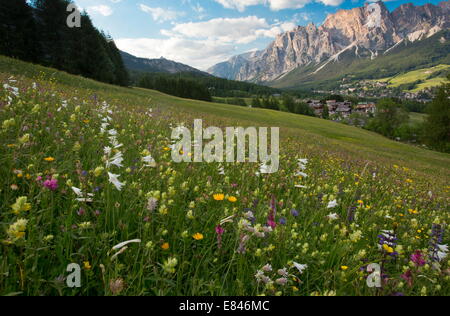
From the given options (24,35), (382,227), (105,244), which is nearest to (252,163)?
(382,227)

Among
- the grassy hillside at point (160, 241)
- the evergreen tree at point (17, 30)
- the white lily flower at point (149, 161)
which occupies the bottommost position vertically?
the grassy hillside at point (160, 241)

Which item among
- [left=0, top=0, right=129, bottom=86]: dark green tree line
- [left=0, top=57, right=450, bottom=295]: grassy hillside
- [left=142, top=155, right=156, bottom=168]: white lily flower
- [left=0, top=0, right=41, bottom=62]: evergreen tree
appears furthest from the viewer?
[left=0, top=0, right=129, bottom=86]: dark green tree line

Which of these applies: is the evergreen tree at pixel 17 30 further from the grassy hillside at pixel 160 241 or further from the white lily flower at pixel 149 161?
the grassy hillside at pixel 160 241

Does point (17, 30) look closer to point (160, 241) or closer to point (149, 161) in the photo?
point (149, 161)

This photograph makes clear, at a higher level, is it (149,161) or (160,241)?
(149,161)

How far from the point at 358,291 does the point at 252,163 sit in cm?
376

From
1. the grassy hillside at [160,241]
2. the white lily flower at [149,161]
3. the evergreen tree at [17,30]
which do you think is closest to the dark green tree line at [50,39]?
the evergreen tree at [17,30]

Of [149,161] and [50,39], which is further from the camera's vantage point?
[50,39]

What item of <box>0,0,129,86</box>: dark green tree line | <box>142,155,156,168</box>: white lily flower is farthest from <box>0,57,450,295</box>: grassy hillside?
<box>0,0,129,86</box>: dark green tree line

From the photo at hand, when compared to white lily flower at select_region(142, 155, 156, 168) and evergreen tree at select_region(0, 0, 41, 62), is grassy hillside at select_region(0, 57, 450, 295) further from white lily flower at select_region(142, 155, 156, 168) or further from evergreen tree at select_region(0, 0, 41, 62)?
evergreen tree at select_region(0, 0, 41, 62)

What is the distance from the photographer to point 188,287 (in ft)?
6.38

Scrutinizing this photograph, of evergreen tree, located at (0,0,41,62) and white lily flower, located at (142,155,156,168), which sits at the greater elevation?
evergreen tree, located at (0,0,41,62)

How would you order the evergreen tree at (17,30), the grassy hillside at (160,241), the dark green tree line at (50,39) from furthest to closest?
the dark green tree line at (50,39) → the evergreen tree at (17,30) → the grassy hillside at (160,241)

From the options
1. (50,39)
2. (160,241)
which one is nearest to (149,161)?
(160,241)
